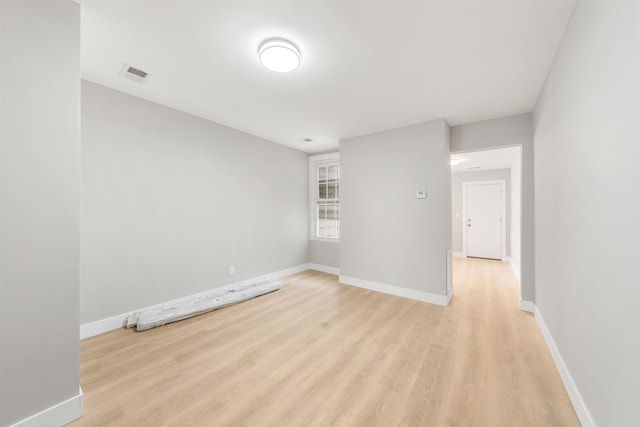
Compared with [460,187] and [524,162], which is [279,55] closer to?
[524,162]

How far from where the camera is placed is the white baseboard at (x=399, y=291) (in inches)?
130

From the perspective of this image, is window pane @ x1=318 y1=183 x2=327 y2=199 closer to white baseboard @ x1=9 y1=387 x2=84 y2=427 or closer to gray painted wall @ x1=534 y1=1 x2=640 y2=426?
gray painted wall @ x1=534 y1=1 x2=640 y2=426

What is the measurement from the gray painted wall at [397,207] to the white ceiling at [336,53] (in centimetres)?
52

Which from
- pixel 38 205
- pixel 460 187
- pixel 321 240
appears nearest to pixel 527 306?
pixel 321 240

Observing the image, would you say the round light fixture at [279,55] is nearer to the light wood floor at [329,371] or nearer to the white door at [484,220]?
the light wood floor at [329,371]

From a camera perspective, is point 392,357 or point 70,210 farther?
point 392,357

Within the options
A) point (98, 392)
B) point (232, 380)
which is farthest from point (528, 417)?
point (98, 392)

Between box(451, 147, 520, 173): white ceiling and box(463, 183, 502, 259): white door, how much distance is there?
0.60m

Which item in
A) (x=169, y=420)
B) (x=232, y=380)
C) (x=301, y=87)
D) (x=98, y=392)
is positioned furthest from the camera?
(x=301, y=87)

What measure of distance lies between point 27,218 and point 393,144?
12.4ft

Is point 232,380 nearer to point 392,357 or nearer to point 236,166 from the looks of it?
point 392,357

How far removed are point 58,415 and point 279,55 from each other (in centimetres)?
272

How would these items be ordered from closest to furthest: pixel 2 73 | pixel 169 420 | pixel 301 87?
pixel 2 73 < pixel 169 420 < pixel 301 87

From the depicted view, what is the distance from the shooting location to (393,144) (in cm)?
373
